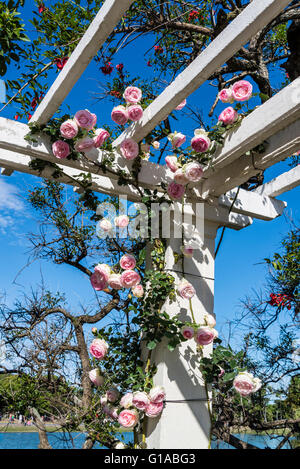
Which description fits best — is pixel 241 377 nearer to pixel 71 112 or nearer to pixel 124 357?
pixel 124 357

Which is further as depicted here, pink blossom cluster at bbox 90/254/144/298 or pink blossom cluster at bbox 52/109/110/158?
pink blossom cluster at bbox 90/254/144/298

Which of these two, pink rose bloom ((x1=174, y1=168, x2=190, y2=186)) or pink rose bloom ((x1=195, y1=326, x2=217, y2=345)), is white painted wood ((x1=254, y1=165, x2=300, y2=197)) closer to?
pink rose bloom ((x1=174, y1=168, x2=190, y2=186))

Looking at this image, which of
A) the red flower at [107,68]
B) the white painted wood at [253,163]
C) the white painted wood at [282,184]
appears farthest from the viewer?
the red flower at [107,68]

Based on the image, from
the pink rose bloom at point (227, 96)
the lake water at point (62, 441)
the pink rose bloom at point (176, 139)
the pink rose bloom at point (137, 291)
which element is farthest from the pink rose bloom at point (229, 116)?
the lake water at point (62, 441)

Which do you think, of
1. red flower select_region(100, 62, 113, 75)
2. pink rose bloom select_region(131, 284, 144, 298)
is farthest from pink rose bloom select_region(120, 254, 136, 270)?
red flower select_region(100, 62, 113, 75)

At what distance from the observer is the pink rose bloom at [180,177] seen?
6.94 feet

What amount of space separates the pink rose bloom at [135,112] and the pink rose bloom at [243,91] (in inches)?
18.4

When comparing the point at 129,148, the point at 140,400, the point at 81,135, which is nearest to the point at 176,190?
the point at 129,148

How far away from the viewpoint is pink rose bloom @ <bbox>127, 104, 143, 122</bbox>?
1938mm

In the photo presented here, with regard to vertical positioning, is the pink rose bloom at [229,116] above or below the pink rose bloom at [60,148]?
above

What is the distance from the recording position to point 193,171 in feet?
6.77

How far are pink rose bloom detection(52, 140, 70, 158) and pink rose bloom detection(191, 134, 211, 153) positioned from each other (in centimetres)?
65

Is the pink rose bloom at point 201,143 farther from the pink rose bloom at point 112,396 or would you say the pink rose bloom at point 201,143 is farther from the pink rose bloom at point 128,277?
the pink rose bloom at point 112,396

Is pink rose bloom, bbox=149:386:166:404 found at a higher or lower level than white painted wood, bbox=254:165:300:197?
lower
